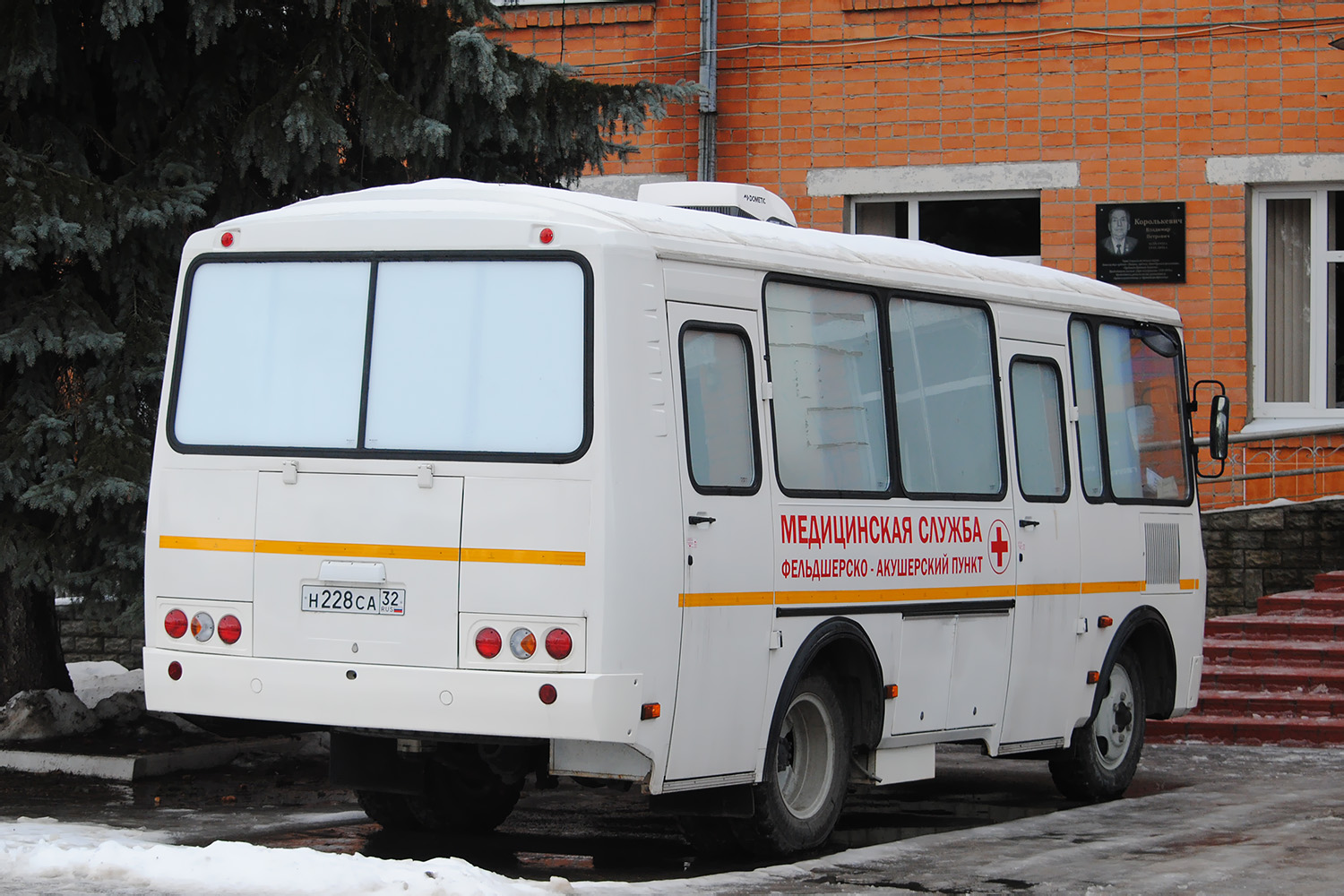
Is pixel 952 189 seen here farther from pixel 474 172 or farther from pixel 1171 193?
pixel 474 172

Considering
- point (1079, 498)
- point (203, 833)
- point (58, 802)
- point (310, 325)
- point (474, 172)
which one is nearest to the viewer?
point (310, 325)

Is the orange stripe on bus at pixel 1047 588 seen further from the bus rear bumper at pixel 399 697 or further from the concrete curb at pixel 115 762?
the concrete curb at pixel 115 762

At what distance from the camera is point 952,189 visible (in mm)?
17422

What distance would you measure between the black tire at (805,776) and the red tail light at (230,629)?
7.50ft

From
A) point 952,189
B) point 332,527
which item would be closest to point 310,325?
point 332,527

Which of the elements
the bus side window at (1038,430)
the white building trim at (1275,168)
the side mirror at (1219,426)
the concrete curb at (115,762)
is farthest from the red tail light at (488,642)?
the white building trim at (1275,168)

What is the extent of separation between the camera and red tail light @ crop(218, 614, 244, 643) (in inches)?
310

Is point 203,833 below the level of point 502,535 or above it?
below

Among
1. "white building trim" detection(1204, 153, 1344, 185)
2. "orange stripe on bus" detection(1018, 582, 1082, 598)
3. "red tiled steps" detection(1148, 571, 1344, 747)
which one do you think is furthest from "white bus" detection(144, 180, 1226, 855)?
"white building trim" detection(1204, 153, 1344, 185)

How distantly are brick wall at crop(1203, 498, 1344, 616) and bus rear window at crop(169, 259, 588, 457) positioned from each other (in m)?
10.1

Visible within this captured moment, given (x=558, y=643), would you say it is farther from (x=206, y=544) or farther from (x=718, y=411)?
(x=206, y=544)

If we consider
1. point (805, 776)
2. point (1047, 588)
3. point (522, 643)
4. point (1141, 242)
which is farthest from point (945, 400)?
point (1141, 242)

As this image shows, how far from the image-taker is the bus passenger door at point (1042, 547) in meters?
9.98

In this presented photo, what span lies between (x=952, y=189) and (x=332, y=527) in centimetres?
1076
